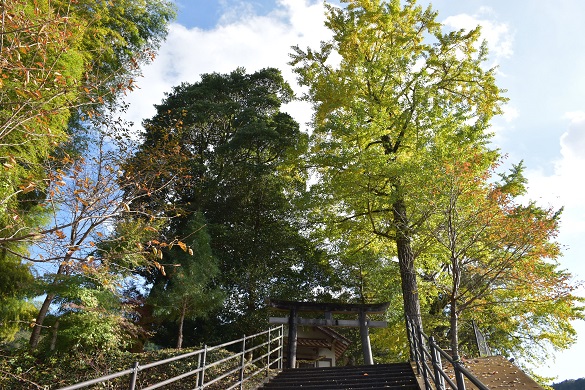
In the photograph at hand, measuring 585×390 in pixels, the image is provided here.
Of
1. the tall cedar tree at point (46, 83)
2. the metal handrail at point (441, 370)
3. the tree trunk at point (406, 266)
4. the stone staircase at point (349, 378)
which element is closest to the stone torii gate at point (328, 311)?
the tree trunk at point (406, 266)

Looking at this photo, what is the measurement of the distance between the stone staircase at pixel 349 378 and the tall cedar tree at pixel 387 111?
2894mm

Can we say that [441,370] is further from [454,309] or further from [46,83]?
[46,83]

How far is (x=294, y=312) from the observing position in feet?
39.2

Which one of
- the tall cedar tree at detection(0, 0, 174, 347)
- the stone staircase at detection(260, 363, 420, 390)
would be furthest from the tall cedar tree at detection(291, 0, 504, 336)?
the tall cedar tree at detection(0, 0, 174, 347)

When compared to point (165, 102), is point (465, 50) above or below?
below

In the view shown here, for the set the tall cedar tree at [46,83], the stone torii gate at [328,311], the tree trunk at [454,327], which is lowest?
the tree trunk at [454,327]

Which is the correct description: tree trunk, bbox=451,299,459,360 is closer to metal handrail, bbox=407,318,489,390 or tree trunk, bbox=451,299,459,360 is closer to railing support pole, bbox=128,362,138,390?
metal handrail, bbox=407,318,489,390

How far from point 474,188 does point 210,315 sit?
12.9m

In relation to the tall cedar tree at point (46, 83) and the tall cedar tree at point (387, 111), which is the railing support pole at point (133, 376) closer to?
the tall cedar tree at point (46, 83)

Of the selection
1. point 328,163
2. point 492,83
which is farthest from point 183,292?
point 492,83

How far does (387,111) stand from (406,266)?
15.3ft

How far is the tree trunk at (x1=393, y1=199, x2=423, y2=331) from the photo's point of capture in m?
10.2

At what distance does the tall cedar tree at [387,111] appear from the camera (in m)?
10.0

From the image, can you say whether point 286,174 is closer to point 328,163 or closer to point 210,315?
point 328,163
